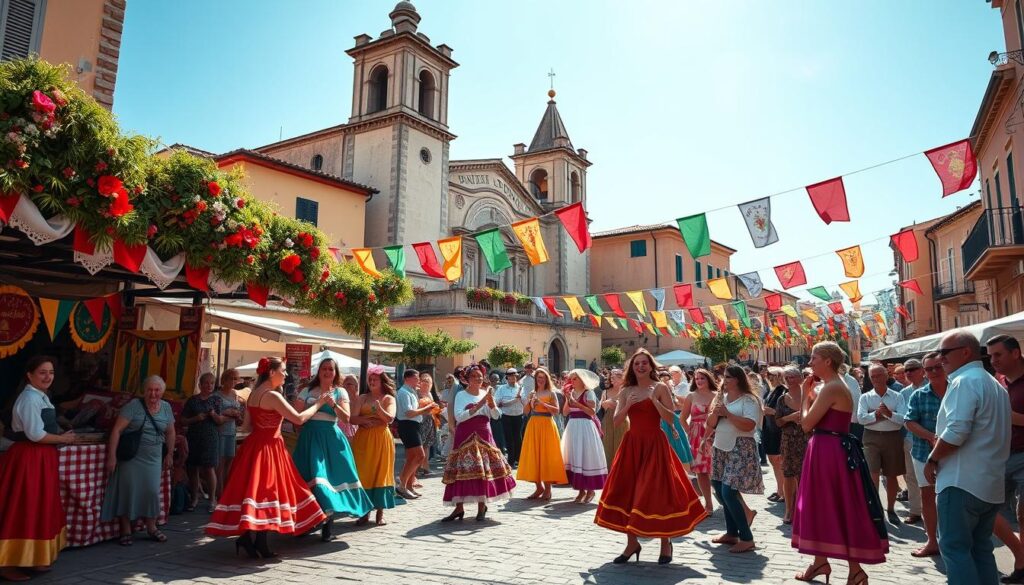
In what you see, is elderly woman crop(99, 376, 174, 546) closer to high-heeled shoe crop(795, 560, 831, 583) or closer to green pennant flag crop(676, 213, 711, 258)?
high-heeled shoe crop(795, 560, 831, 583)

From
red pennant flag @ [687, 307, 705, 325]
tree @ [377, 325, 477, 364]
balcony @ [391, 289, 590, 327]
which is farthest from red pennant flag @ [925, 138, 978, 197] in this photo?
red pennant flag @ [687, 307, 705, 325]

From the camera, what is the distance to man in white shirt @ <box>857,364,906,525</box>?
7.70 metres

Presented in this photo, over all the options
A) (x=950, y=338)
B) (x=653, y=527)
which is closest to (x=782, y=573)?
(x=653, y=527)

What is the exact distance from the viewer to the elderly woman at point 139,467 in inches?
257

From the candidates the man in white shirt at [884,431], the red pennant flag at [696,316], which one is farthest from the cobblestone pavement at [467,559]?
the red pennant flag at [696,316]

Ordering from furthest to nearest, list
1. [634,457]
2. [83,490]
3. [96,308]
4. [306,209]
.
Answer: [306,209] → [96,308] → [83,490] → [634,457]

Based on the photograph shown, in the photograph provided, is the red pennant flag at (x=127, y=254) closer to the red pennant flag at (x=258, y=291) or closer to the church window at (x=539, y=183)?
the red pennant flag at (x=258, y=291)

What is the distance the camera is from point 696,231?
457 inches

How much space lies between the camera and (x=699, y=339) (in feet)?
108

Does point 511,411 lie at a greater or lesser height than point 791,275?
lesser

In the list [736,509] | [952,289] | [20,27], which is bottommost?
[736,509]

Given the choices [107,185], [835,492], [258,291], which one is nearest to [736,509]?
[835,492]

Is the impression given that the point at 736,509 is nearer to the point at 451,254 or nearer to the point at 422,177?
the point at 451,254

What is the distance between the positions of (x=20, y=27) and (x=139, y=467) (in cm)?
559
